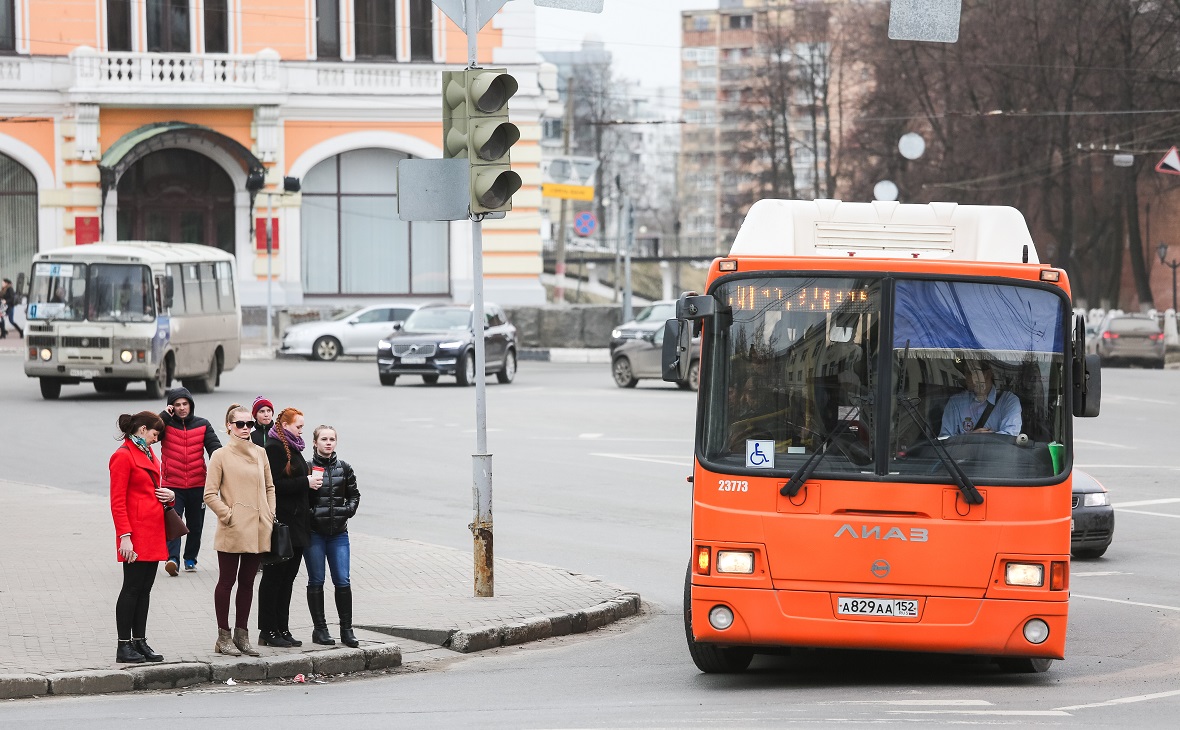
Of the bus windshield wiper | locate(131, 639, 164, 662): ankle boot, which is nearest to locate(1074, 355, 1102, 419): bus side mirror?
the bus windshield wiper

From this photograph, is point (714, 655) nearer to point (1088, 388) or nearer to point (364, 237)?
point (1088, 388)

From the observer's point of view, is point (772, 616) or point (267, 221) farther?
point (267, 221)

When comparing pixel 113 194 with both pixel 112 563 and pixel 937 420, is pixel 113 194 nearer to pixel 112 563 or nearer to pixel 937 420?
pixel 112 563

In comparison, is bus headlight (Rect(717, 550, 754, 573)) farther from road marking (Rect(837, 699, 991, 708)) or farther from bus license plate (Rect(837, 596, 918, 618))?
road marking (Rect(837, 699, 991, 708))

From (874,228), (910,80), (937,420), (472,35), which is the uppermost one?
(910,80)

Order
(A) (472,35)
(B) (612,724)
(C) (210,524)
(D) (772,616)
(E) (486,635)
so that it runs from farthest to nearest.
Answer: (C) (210,524)
(A) (472,35)
(E) (486,635)
(D) (772,616)
(B) (612,724)

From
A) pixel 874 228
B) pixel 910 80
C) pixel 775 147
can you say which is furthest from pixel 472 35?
pixel 775 147

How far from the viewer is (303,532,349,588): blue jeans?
1016 centimetres

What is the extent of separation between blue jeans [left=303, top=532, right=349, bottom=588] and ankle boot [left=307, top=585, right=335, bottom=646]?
48 mm

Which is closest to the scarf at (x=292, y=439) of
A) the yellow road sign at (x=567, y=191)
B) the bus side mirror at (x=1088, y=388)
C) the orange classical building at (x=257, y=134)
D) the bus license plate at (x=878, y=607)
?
the bus license plate at (x=878, y=607)

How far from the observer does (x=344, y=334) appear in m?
42.7

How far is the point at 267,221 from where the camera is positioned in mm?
45594

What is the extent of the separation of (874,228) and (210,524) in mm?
8227

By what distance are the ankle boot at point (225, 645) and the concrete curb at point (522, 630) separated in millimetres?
1182
